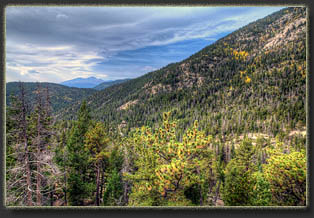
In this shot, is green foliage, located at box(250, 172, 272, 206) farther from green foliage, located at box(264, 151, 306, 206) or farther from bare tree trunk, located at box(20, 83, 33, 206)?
bare tree trunk, located at box(20, 83, 33, 206)

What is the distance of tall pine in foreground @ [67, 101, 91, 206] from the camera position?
268 inches

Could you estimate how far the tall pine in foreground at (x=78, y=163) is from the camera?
6.81 meters

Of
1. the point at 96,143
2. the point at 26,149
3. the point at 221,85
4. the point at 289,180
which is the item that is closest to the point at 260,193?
the point at 289,180

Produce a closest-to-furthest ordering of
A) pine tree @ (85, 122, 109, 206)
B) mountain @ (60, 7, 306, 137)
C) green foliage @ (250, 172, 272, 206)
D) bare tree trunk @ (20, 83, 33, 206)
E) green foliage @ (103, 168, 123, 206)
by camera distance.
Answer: bare tree trunk @ (20, 83, 33, 206) → green foliage @ (250, 172, 272, 206) → pine tree @ (85, 122, 109, 206) → green foliage @ (103, 168, 123, 206) → mountain @ (60, 7, 306, 137)

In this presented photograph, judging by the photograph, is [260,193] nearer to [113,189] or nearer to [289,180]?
[289,180]

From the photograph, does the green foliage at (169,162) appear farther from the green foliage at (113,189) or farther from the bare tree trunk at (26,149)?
the bare tree trunk at (26,149)

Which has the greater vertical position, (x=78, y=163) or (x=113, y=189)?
(x=78, y=163)

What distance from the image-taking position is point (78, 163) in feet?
23.4

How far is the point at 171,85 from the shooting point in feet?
228

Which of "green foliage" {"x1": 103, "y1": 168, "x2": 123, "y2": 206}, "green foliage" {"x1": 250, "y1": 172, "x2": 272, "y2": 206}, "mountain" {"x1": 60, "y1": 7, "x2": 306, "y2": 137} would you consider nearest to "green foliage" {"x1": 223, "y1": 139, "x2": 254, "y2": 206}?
"green foliage" {"x1": 250, "y1": 172, "x2": 272, "y2": 206}

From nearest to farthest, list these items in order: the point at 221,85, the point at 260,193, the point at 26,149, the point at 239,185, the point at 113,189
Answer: the point at 26,149
the point at 260,193
the point at 239,185
the point at 113,189
the point at 221,85

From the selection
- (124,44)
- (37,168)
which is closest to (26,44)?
(124,44)

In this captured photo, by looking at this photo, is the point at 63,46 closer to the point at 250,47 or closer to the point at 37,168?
the point at 37,168

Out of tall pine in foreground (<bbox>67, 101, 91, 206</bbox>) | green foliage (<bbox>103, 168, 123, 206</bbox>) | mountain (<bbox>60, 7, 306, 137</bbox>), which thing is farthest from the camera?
mountain (<bbox>60, 7, 306, 137</bbox>)
